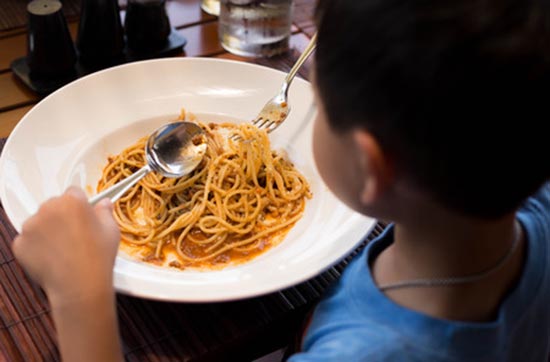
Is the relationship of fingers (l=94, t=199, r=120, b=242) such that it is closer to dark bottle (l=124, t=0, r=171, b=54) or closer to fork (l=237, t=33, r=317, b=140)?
fork (l=237, t=33, r=317, b=140)

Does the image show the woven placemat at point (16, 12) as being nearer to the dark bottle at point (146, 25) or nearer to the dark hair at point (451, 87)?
the dark bottle at point (146, 25)

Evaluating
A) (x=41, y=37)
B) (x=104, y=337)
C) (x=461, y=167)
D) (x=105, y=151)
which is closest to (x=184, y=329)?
(x=104, y=337)

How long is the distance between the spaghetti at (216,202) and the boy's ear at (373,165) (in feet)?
1.52

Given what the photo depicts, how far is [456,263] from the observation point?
77 cm

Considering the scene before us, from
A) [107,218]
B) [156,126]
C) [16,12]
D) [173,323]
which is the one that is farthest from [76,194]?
[16,12]

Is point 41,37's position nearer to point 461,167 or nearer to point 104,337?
point 104,337

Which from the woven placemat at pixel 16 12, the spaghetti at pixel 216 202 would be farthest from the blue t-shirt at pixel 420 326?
the woven placemat at pixel 16 12

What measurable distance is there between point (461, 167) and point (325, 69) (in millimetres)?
178

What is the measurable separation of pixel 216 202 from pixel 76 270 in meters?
0.42

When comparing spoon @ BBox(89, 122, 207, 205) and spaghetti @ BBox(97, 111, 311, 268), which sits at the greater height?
spoon @ BBox(89, 122, 207, 205)

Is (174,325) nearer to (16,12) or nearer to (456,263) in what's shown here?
(456,263)

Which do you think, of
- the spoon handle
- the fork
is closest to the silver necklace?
the spoon handle

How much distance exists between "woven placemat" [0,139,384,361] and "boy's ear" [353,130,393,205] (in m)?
0.40

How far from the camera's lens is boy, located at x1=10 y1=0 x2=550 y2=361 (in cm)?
57
